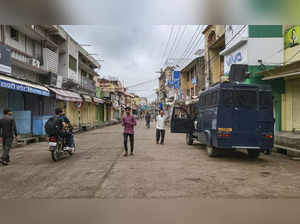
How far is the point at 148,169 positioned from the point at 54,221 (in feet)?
11.8

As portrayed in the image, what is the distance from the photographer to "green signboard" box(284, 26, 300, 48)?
12.8 m

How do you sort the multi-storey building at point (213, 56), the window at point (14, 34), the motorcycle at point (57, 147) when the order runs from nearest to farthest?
1. the motorcycle at point (57, 147)
2. the window at point (14, 34)
3. the multi-storey building at point (213, 56)

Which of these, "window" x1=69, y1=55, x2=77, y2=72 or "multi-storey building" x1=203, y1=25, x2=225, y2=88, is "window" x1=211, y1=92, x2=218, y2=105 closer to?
"multi-storey building" x1=203, y1=25, x2=225, y2=88

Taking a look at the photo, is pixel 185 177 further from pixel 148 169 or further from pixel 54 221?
pixel 54 221

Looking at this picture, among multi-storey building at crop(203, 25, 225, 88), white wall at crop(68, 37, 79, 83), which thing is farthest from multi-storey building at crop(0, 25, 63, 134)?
multi-storey building at crop(203, 25, 225, 88)

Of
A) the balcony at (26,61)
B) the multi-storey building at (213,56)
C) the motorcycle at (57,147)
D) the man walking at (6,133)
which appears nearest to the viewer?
the man walking at (6,133)

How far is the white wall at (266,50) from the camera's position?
45.9 feet

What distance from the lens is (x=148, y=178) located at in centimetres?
580

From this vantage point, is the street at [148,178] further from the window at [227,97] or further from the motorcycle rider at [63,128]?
the window at [227,97]

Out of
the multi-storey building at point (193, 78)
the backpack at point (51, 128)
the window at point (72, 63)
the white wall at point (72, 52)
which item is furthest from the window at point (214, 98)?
the window at point (72, 63)

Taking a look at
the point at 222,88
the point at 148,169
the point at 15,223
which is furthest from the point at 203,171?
the point at 15,223

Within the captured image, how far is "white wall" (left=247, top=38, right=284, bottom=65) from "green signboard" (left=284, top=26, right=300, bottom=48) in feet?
1.12

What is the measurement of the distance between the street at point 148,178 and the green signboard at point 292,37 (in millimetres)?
7742

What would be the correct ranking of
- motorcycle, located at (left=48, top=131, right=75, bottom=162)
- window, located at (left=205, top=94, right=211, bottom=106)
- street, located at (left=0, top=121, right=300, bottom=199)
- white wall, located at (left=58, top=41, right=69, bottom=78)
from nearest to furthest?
street, located at (left=0, top=121, right=300, bottom=199)
motorcycle, located at (left=48, top=131, right=75, bottom=162)
window, located at (left=205, top=94, right=211, bottom=106)
white wall, located at (left=58, top=41, right=69, bottom=78)
